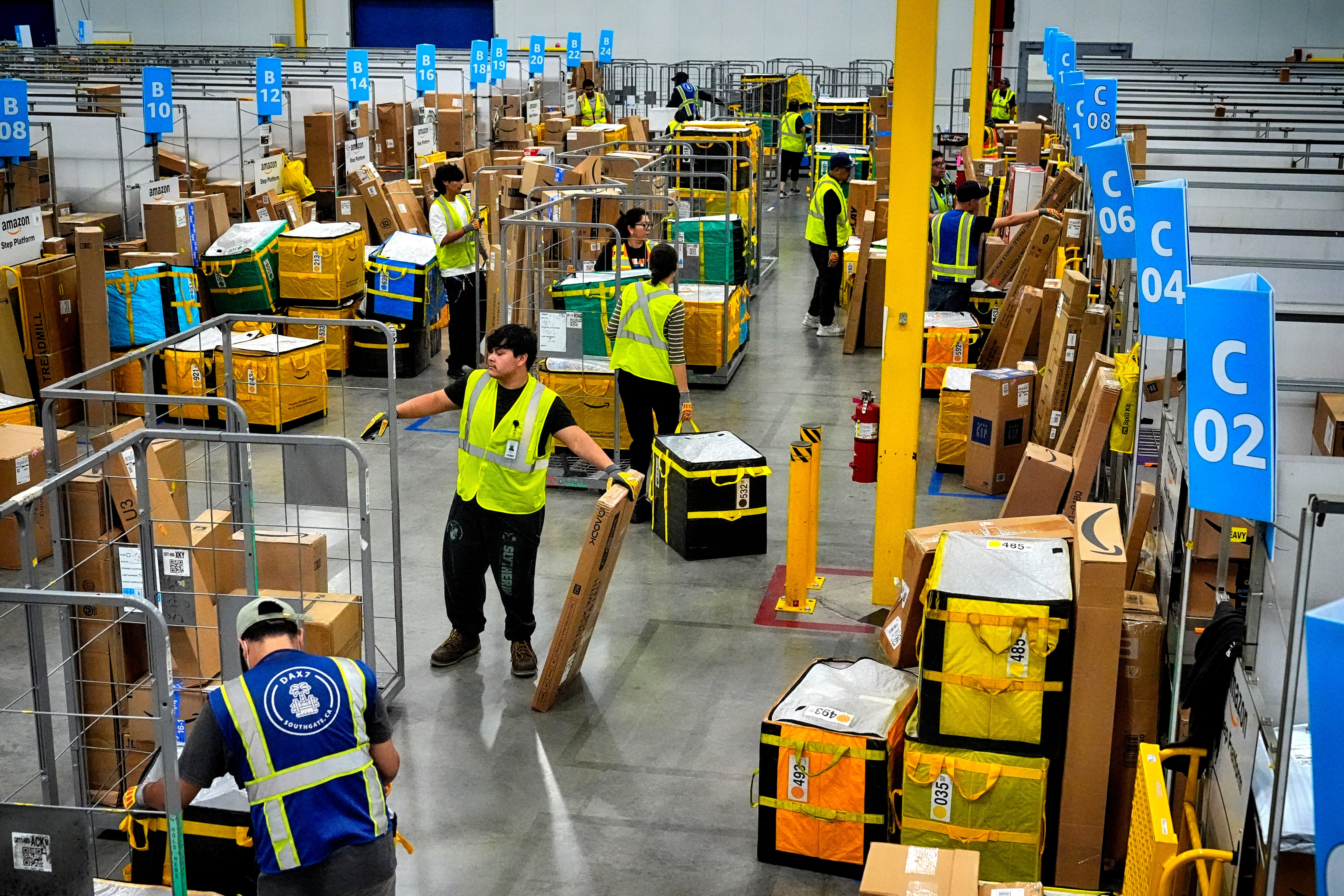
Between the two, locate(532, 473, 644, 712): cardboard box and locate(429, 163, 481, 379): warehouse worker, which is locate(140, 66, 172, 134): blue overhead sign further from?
locate(532, 473, 644, 712): cardboard box

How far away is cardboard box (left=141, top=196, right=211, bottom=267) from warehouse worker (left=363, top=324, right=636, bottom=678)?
21.3ft

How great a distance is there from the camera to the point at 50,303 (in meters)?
11.0

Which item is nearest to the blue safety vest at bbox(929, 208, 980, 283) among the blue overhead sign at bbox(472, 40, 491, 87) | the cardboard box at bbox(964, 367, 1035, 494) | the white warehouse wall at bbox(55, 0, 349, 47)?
the cardboard box at bbox(964, 367, 1035, 494)

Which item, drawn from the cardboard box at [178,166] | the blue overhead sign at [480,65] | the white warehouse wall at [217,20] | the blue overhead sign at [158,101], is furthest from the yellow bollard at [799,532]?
the white warehouse wall at [217,20]

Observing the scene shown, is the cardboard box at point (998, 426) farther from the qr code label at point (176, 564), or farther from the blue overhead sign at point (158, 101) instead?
the blue overhead sign at point (158, 101)

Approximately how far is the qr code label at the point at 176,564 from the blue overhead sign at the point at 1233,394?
3.98 m

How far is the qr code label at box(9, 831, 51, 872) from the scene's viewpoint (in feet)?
12.0

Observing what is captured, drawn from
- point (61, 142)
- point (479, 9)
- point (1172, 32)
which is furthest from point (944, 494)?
point (479, 9)

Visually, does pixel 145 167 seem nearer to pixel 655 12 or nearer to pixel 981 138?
pixel 981 138

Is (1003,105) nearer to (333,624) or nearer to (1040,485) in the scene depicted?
(1040,485)

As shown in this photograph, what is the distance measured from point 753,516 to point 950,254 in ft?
17.2

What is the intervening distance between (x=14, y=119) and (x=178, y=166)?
5.00 m

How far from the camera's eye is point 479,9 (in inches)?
1442

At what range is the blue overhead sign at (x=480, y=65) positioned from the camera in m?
21.4
